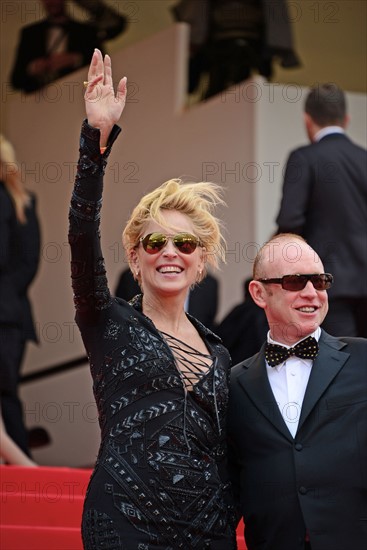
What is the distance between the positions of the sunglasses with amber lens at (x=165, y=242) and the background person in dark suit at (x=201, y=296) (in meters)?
3.77

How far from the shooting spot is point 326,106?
5730 mm

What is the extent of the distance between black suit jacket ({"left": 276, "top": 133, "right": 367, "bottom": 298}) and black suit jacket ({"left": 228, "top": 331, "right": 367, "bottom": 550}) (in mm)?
1883

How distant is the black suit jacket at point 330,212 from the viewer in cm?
545

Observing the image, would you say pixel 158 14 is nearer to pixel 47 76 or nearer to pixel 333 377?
pixel 47 76

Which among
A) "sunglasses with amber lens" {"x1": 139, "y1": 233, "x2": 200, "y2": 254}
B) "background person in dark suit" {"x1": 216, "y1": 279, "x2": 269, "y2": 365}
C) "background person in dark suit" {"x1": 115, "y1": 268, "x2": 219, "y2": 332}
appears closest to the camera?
"sunglasses with amber lens" {"x1": 139, "y1": 233, "x2": 200, "y2": 254}

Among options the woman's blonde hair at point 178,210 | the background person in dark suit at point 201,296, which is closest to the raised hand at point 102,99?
the woman's blonde hair at point 178,210

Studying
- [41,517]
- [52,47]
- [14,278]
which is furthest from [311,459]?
[52,47]

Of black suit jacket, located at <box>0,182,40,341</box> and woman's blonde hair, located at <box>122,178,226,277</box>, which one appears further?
black suit jacket, located at <box>0,182,40,341</box>

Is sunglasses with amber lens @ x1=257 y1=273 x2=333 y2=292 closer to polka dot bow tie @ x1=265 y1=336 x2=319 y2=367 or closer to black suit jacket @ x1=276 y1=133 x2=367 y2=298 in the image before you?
polka dot bow tie @ x1=265 y1=336 x2=319 y2=367

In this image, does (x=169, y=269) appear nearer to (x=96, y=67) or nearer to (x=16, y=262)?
(x=96, y=67)

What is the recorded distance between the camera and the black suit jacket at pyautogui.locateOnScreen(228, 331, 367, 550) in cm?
335

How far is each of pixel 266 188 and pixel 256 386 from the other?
485 cm

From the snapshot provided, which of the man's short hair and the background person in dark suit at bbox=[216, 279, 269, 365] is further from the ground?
the man's short hair

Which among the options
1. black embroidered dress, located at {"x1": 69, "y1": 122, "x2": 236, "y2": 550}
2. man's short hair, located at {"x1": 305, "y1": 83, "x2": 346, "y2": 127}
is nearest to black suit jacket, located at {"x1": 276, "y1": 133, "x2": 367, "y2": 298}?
man's short hair, located at {"x1": 305, "y1": 83, "x2": 346, "y2": 127}
